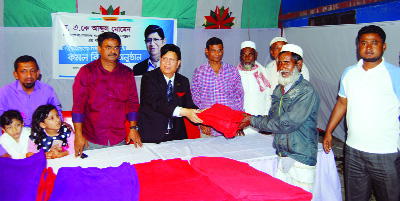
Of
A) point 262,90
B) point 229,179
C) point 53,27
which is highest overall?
point 53,27

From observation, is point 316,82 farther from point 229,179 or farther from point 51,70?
point 51,70

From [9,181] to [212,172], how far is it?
1.25 metres

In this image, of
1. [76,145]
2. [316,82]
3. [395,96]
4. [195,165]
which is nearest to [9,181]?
A: [76,145]

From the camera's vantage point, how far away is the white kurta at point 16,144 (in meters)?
3.06

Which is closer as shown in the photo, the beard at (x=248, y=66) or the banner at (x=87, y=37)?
the beard at (x=248, y=66)

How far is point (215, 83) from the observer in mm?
4023

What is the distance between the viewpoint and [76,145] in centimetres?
279

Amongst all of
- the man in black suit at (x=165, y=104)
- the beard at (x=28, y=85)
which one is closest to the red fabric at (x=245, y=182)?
the man in black suit at (x=165, y=104)

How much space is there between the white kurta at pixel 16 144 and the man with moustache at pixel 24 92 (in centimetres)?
29

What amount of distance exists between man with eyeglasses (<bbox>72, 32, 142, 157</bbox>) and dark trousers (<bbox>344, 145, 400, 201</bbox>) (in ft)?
6.53

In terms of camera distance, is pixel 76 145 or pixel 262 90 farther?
pixel 262 90

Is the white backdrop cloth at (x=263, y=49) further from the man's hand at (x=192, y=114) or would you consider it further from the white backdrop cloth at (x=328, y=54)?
the man's hand at (x=192, y=114)

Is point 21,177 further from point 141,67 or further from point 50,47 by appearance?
point 141,67

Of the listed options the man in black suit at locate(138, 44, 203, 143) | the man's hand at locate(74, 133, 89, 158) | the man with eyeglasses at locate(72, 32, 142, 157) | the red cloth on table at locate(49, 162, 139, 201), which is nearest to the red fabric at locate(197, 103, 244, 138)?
the man in black suit at locate(138, 44, 203, 143)
